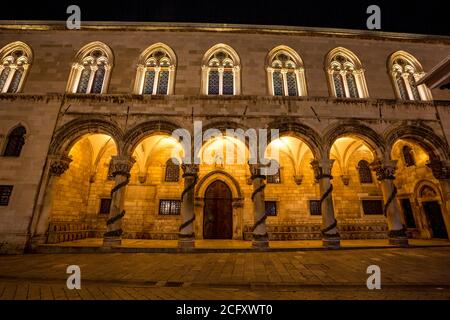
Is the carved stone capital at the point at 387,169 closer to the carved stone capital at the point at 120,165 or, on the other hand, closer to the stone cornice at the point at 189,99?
the stone cornice at the point at 189,99

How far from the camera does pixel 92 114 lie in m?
10.3

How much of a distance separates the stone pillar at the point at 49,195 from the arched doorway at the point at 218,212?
24.7ft

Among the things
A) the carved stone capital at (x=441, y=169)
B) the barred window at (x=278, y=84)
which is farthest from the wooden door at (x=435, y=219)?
the barred window at (x=278, y=84)

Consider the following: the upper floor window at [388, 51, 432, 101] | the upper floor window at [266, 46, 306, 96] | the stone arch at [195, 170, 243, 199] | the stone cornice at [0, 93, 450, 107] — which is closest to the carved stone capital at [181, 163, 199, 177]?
the stone arch at [195, 170, 243, 199]

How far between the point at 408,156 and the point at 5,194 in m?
22.2

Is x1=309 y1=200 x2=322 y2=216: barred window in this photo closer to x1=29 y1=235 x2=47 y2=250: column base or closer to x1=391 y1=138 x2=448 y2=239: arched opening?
x1=391 y1=138 x2=448 y2=239: arched opening

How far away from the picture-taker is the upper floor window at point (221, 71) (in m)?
11.6

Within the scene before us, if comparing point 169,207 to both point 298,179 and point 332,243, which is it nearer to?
point 298,179

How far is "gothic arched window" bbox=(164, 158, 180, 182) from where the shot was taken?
13.5 metres

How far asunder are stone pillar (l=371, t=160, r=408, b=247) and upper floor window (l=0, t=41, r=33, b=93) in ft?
61.5
